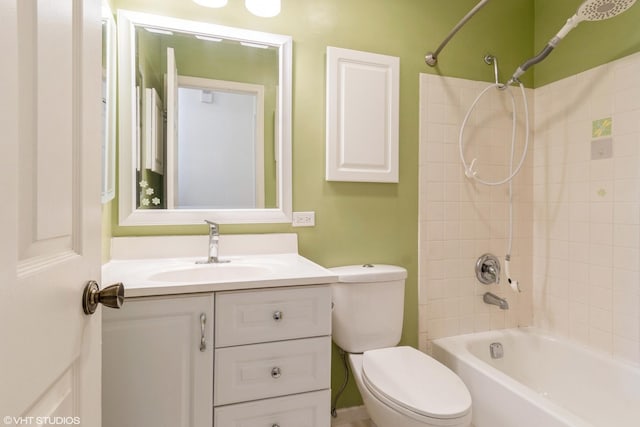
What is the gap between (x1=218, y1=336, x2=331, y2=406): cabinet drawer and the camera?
1.11 meters

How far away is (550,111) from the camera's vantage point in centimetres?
200

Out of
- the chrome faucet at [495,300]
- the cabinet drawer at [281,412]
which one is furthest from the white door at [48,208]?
the chrome faucet at [495,300]

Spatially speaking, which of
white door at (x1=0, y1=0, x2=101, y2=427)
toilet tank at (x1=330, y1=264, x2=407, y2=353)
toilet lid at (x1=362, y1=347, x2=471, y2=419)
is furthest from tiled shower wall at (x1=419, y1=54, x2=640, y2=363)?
→ white door at (x1=0, y1=0, x2=101, y2=427)

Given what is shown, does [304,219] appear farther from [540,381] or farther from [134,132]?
[540,381]

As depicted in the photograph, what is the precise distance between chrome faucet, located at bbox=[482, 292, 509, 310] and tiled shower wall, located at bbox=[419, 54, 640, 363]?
0.03 metres

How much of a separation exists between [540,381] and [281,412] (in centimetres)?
154

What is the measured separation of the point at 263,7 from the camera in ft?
5.21

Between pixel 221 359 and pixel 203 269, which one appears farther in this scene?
pixel 203 269

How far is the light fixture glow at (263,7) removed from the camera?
1.57m

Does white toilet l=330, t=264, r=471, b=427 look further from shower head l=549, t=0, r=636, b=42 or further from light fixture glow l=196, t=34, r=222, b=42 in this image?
shower head l=549, t=0, r=636, b=42

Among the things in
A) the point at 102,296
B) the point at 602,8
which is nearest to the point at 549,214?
the point at 602,8

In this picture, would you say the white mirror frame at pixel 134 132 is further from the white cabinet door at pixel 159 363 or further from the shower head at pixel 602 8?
the shower head at pixel 602 8

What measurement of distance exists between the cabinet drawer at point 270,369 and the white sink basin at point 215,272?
0.31 meters

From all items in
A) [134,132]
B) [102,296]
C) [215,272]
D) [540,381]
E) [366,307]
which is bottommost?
[540,381]
